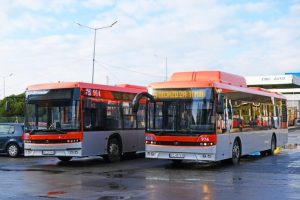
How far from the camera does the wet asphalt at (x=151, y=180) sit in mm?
10875

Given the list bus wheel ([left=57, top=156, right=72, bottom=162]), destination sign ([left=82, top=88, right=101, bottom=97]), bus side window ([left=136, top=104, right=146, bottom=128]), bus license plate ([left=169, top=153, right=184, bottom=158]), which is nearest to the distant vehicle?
bus wheel ([left=57, top=156, right=72, bottom=162])

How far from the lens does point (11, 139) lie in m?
22.3

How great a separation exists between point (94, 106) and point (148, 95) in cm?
247

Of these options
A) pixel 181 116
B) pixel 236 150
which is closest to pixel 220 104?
pixel 181 116

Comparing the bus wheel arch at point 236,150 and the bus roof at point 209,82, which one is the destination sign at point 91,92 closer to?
the bus roof at point 209,82

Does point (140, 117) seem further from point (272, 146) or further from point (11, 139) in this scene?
point (272, 146)

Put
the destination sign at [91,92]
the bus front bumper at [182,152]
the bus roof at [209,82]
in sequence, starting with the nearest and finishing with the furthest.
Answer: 1. the bus front bumper at [182,152]
2. the bus roof at [209,82]
3. the destination sign at [91,92]

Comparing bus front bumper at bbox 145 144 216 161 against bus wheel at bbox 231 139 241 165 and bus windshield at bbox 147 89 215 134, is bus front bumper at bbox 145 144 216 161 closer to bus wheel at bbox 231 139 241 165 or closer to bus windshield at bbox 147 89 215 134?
bus windshield at bbox 147 89 215 134

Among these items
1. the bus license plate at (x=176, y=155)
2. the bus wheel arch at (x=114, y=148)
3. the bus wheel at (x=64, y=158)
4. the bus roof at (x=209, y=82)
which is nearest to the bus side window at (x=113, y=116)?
the bus wheel arch at (x=114, y=148)

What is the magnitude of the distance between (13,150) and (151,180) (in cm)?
1060

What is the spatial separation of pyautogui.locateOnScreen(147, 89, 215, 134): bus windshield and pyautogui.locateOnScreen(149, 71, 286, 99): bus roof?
45 cm

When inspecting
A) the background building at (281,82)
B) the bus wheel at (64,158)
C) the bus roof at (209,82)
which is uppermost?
the background building at (281,82)

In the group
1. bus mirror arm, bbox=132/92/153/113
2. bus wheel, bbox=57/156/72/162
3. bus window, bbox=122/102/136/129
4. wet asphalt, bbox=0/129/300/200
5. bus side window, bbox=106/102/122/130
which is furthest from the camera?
bus window, bbox=122/102/136/129

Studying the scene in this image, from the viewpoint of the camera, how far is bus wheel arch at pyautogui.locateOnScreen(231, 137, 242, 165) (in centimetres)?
1756
